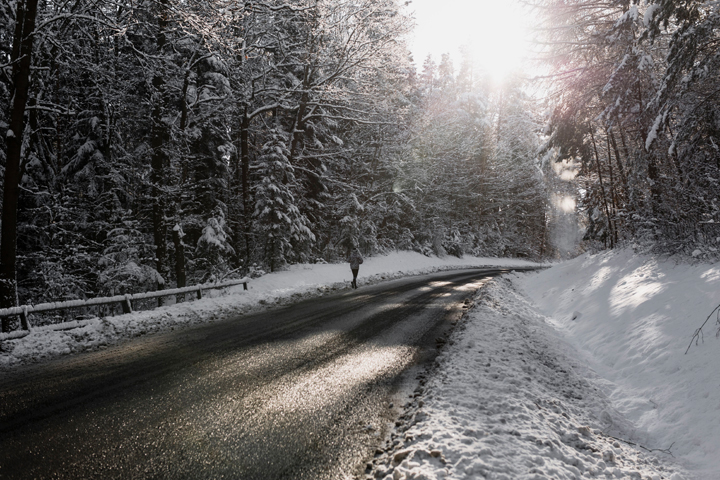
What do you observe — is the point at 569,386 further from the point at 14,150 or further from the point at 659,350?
the point at 14,150

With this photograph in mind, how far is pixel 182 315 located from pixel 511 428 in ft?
26.4

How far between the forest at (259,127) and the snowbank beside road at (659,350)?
1.33 meters

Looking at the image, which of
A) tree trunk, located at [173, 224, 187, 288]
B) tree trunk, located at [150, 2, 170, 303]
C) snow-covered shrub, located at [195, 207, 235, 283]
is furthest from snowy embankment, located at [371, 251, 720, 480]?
tree trunk, located at [150, 2, 170, 303]

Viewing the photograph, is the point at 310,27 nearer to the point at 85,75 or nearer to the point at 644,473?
the point at 85,75

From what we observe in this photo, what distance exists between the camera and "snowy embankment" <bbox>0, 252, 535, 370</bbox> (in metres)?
5.83

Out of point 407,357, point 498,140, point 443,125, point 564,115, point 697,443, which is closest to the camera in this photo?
point 697,443

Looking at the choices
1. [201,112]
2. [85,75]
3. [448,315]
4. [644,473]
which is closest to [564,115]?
[448,315]

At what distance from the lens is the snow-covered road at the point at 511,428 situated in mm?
2773

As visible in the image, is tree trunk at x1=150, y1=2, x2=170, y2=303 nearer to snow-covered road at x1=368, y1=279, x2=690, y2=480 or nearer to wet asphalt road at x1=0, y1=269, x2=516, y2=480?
wet asphalt road at x1=0, y1=269, x2=516, y2=480

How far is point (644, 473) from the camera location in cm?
297

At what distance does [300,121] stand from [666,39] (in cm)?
1619

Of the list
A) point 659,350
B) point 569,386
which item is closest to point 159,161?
point 569,386

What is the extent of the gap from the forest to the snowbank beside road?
4.37 ft

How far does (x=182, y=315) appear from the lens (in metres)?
8.46
